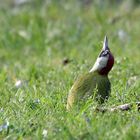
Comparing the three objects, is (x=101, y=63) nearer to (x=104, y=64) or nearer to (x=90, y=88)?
(x=104, y=64)

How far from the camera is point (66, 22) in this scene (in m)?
10.2

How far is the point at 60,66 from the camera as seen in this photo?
298 inches

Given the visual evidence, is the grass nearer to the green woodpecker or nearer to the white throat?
the green woodpecker

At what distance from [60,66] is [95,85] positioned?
8.33 ft

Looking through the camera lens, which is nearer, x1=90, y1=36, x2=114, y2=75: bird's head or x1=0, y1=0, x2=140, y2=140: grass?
x1=0, y1=0, x2=140, y2=140: grass

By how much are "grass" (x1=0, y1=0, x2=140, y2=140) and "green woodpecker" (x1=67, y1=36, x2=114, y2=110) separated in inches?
3.5

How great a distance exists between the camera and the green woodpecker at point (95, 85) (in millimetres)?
4996

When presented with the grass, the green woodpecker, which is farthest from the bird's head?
the grass

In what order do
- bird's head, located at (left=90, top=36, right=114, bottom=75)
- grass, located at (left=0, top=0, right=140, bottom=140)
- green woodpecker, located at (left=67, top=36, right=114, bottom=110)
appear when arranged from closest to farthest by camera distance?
grass, located at (left=0, top=0, right=140, bottom=140) < green woodpecker, located at (left=67, top=36, right=114, bottom=110) < bird's head, located at (left=90, top=36, right=114, bottom=75)

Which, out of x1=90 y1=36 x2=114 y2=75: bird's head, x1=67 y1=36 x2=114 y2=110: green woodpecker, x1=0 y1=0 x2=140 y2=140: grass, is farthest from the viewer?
x1=90 y1=36 x2=114 y2=75: bird's head

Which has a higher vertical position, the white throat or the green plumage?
the white throat

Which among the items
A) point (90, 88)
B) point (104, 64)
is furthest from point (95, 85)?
point (104, 64)

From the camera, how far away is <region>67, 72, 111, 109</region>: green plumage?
5.00 m

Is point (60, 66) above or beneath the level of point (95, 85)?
beneath
